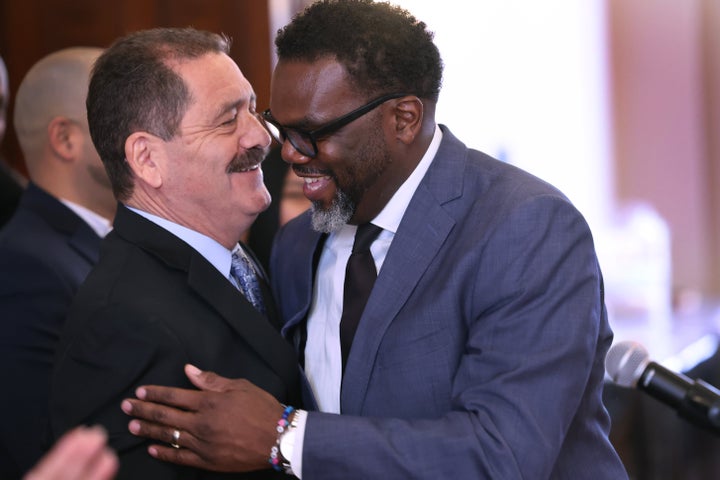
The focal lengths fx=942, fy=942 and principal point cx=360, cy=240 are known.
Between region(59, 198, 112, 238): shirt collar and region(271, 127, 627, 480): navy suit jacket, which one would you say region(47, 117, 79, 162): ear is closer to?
region(59, 198, 112, 238): shirt collar

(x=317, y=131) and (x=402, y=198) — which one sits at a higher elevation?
(x=317, y=131)

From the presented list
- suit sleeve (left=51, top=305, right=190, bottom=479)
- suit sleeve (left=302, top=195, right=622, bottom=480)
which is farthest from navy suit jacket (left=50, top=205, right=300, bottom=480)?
suit sleeve (left=302, top=195, right=622, bottom=480)

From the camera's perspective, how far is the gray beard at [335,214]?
1982mm

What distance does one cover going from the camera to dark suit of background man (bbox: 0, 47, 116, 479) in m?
2.53

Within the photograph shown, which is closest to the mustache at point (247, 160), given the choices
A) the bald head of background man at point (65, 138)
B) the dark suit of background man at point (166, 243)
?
the dark suit of background man at point (166, 243)

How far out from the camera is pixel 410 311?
6.10 ft

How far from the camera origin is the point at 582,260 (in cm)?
176

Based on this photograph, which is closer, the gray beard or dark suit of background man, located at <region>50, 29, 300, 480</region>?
dark suit of background man, located at <region>50, 29, 300, 480</region>

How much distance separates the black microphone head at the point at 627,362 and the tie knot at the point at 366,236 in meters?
0.56

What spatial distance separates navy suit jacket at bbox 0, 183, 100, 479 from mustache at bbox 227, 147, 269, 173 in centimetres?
78

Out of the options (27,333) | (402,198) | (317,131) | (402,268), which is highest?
(317,131)

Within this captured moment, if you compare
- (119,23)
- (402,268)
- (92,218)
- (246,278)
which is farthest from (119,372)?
(119,23)

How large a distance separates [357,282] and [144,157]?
0.52 metres

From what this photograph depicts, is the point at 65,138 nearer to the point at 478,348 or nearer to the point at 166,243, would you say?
the point at 166,243
